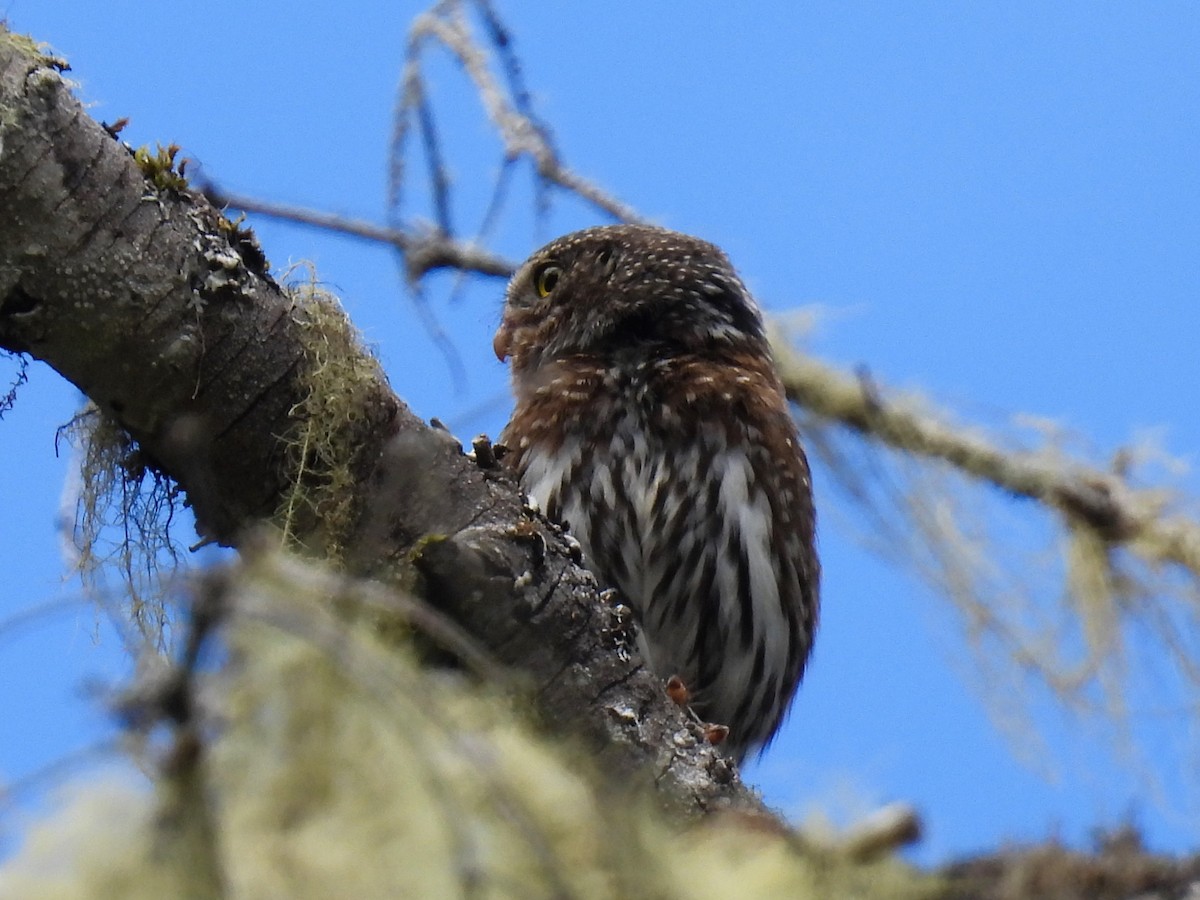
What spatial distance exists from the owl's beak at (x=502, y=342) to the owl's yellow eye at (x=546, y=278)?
13 centimetres

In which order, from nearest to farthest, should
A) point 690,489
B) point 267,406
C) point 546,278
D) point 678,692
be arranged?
point 267,406
point 678,692
point 690,489
point 546,278

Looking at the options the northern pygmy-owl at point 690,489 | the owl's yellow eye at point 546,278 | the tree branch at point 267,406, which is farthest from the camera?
the owl's yellow eye at point 546,278

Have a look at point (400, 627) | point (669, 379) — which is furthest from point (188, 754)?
point (669, 379)

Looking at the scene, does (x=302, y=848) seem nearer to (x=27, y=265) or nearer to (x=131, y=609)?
(x=27, y=265)

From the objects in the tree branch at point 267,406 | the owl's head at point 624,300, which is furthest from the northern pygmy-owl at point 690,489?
the tree branch at point 267,406

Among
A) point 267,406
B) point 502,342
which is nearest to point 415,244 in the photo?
point 502,342

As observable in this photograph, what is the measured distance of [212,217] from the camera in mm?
2787

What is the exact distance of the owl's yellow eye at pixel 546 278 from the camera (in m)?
4.12

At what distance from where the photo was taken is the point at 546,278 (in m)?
4.14

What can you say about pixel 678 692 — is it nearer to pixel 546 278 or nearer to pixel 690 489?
pixel 690 489

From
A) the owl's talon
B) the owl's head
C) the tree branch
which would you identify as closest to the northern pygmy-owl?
the owl's head

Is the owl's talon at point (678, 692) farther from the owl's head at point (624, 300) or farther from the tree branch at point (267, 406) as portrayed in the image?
the owl's head at point (624, 300)

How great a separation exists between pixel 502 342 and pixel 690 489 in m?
0.92

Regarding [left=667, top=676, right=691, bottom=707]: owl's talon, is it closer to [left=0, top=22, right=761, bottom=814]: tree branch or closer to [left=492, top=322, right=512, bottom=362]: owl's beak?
[left=0, top=22, right=761, bottom=814]: tree branch
